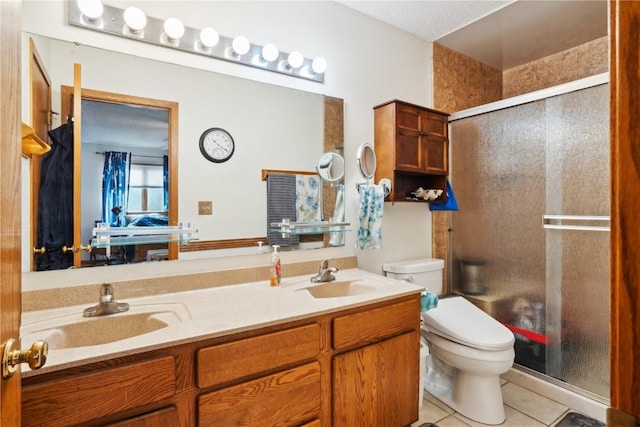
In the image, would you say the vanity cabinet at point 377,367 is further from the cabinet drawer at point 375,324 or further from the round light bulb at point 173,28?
the round light bulb at point 173,28

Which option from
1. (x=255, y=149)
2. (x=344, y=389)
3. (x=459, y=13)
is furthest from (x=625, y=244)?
(x=459, y=13)

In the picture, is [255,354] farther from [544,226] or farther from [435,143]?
[544,226]

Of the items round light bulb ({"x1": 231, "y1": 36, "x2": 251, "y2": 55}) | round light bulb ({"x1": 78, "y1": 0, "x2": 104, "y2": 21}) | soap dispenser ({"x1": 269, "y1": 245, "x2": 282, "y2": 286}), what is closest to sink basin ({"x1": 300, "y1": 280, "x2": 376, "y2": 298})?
soap dispenser ({"x1": 269, "y1": 245, "x2": 282, "y2": 286})

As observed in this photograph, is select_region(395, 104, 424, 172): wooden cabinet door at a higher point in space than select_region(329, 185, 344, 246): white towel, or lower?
higher

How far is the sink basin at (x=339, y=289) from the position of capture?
1702 millimetres

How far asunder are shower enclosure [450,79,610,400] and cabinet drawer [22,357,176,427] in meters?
2.17

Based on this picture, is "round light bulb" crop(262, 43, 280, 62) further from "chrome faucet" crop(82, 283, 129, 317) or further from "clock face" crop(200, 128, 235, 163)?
"chrome faucet" crop(82, 283, 129, 317)

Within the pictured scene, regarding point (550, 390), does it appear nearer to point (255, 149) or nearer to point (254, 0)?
point (255, 149)

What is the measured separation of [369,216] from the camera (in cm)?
197

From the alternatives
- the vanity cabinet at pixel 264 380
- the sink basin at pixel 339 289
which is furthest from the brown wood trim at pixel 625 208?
the sink basin at pixel 339 289

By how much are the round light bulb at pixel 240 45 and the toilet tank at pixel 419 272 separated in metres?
1.56

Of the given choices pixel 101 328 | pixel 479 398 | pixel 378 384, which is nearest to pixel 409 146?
pixel 378 384

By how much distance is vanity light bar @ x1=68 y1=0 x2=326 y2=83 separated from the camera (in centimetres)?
138

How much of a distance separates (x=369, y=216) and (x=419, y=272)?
59cm
